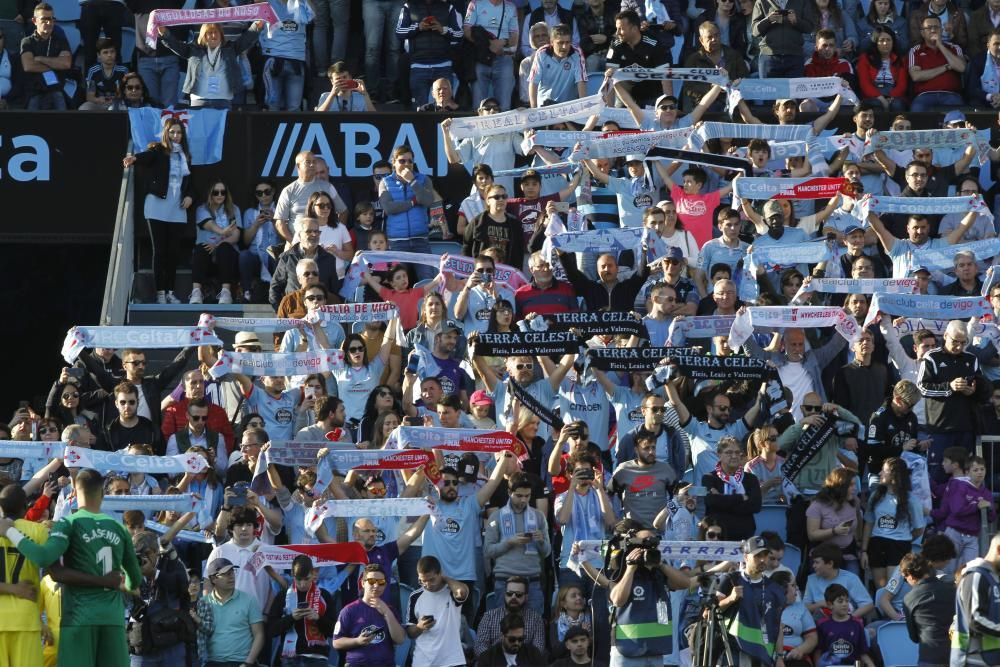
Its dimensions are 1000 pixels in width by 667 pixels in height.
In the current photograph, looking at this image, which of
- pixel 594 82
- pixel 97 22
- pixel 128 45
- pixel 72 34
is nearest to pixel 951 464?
pixel 594 82

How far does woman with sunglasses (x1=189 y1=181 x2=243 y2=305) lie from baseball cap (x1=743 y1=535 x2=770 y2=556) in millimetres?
7385

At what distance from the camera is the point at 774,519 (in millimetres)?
17359

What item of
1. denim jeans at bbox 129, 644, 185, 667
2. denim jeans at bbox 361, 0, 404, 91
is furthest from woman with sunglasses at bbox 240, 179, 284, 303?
denim jeans at bbox 129, 644, 185, 667

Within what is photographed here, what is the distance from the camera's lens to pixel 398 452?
16750 mm

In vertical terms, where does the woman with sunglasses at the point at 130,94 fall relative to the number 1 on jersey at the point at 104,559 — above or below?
above

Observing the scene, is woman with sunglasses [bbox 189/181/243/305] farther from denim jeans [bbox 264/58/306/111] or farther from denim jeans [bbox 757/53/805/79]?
denim jeans [bbox 757/53/805/79]

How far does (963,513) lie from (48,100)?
11289mm

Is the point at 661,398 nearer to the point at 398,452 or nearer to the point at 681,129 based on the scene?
the point at 398,452

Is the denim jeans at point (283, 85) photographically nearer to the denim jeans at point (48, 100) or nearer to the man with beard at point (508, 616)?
the denim jeans at point (48, 100)

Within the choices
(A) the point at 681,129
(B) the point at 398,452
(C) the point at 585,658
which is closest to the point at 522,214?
(A) the point at 681,129

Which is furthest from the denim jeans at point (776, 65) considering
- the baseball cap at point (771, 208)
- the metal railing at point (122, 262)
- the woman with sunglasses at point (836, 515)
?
the woman with sunglasses at point (836, 515)

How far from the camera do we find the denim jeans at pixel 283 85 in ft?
78.4

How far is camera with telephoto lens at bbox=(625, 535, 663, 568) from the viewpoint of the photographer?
567 inches

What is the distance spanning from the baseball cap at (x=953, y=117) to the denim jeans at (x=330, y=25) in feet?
21.9
